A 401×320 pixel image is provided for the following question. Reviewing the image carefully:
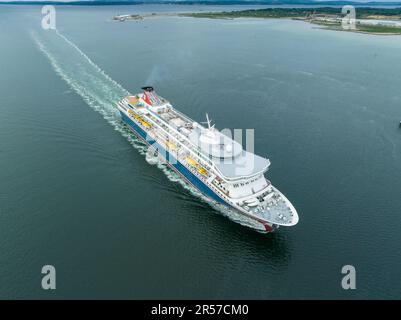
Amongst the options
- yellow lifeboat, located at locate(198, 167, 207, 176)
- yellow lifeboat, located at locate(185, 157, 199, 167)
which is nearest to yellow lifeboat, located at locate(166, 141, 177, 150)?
yellow lifeboat, located at locate(185, 157, 199, 167)

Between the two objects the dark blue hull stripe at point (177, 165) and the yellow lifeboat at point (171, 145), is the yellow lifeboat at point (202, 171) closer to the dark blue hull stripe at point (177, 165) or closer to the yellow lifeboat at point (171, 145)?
the dark blue hull stripe at point (177, 165)

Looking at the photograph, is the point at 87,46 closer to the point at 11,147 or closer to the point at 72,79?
the point at 72,79

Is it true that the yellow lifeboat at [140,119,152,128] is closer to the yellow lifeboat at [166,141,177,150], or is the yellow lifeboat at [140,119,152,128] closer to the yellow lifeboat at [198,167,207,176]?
the yellow lifeboat at [166,141,177,150]

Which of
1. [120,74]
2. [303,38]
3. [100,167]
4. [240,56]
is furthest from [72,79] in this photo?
[303,38]

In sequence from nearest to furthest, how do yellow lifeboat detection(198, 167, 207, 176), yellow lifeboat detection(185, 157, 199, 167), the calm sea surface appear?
the calm sea surface, yellow lifeboat detection(198, 167, 207, 176), yellow lifeboat detection(185, 157, 199, 167)

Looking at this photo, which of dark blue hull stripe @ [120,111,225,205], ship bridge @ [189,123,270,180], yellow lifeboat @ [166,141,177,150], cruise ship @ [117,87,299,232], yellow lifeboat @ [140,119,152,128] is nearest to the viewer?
cruise ship @ [117,87,299,232]

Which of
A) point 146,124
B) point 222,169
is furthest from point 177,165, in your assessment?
point 146,124
